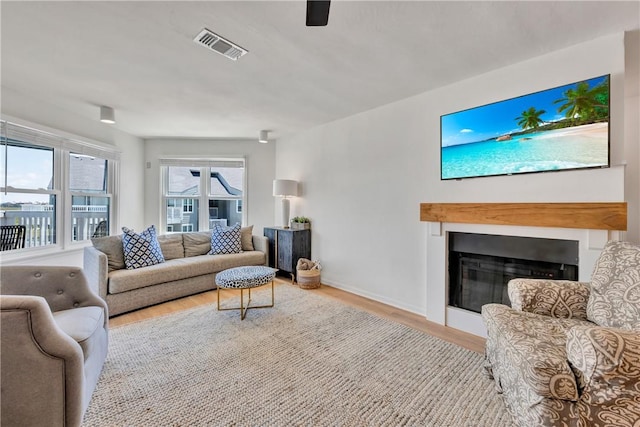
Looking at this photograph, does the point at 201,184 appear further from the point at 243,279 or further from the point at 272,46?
the point at 272,46

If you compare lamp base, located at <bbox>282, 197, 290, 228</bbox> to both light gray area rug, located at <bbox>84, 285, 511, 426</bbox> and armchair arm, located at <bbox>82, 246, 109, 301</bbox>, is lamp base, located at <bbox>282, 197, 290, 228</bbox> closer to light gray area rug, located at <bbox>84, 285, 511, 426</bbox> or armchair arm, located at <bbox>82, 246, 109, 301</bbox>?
light gray area rug, located at <bbox>84, 285, 511, 426</bbox>

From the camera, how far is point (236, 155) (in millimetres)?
4883

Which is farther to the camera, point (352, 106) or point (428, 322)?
point (352, 106)

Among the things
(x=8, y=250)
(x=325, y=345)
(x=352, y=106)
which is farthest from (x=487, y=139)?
(x=8, y=250)

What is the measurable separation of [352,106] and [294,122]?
0.96 m

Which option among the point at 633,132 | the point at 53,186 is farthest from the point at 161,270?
the point at 633,132

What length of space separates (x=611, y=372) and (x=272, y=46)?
2522mm

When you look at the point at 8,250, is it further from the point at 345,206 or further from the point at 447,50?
the point at 447,50

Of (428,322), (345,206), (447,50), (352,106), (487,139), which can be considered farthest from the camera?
(345,206)

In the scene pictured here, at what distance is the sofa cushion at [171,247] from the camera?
12.2 ft

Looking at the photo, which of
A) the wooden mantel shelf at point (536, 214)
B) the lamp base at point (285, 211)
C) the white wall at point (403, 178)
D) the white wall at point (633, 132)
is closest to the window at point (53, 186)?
the lamp base at point (285, 211)

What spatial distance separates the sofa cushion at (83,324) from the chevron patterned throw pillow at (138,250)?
149 centimetres

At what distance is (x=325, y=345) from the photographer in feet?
7.28

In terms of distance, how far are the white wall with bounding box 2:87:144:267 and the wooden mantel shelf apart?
4.19 meters
